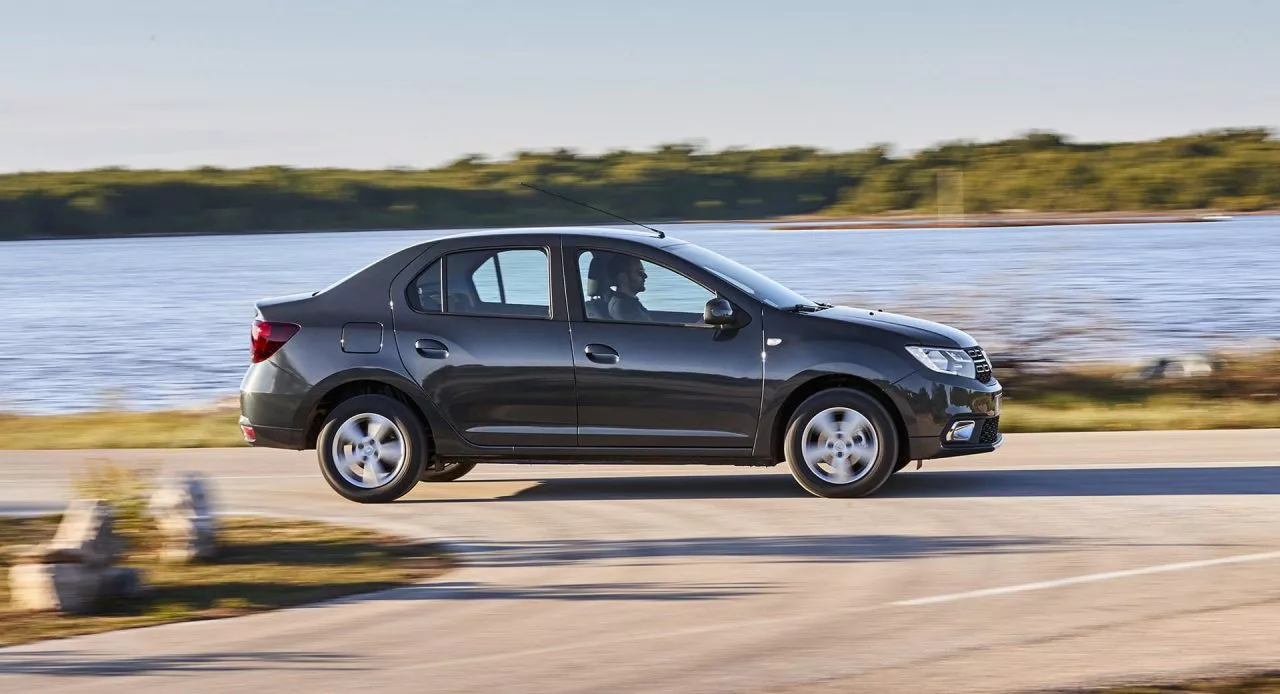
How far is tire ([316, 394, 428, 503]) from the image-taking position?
35.9ft

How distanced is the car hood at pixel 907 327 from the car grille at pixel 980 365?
5 centimetres

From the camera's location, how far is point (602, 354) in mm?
10680

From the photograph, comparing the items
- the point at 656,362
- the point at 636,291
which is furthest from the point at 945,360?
the point at 636,291

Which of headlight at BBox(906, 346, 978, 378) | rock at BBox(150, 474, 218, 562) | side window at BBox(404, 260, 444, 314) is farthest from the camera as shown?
side window at BBox(404, 260, 444, 314)

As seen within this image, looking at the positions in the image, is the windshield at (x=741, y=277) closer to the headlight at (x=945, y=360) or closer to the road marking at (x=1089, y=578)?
the headlight at (x=945, y=360)

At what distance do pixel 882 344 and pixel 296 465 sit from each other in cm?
493

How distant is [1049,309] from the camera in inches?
898

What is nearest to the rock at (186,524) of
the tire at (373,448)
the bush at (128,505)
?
the bush at (128,505)

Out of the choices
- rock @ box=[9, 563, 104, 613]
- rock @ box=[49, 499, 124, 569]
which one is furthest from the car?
rock @ box=[9, 563, 104, 613]

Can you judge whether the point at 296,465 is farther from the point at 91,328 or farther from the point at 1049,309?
the point at 91,328

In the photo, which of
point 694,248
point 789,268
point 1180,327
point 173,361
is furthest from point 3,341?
point 694,248

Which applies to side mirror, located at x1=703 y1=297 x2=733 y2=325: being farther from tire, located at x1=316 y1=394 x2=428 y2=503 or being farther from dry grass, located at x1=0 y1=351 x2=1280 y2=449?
dry grass, located at x1=0 y1=351 x2=1280 y2=449

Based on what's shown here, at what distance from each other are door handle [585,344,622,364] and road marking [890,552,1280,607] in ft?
11.4

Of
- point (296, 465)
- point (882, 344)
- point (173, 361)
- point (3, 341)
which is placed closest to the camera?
point (882, 344)
